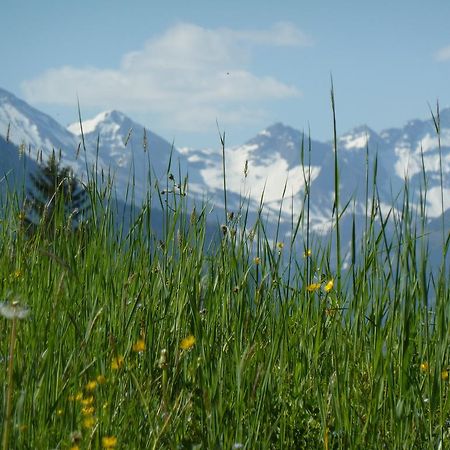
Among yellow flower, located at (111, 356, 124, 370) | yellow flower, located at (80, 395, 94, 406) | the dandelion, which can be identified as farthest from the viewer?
the dandelion

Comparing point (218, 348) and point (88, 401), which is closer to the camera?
point (88, 401)

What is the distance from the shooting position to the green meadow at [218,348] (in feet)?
6.57

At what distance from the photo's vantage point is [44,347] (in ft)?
7.79

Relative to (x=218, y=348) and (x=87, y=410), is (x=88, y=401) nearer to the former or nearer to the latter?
(x=87, y=410)

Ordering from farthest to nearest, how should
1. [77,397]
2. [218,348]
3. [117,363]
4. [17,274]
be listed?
[17,274] < [218,348] < [77,397] < [117,363]

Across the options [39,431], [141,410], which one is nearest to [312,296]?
[141,410]

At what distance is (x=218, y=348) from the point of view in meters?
2.55

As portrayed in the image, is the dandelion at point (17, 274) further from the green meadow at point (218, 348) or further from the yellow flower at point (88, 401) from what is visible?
the yellow flower at point (88, 401)

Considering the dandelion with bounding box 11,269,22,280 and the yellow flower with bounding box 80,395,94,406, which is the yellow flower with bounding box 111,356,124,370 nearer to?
the yellow flower with bounding box 80,395,94,406

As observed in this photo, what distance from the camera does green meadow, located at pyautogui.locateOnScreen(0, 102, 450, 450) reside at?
2004mm

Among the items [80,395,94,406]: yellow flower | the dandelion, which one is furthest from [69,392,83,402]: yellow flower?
the dandelion

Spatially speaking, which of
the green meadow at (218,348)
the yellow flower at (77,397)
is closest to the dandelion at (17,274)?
the green meadow at (218,348)

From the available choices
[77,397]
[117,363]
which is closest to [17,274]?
[77,397]

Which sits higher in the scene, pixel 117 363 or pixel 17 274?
pixel 17 274
